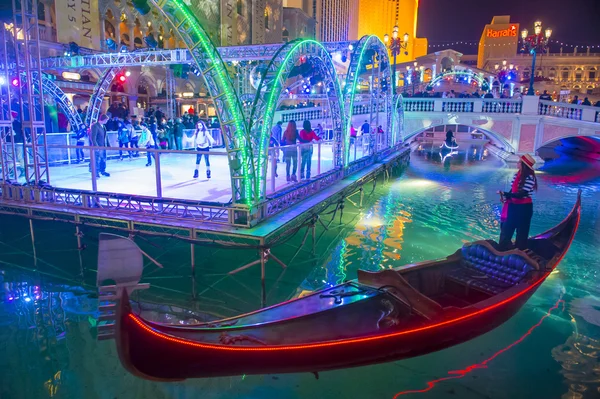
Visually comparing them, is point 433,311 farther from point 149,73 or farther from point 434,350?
point 149,73

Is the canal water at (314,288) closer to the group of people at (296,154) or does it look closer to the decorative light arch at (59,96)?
the group of people at (296,154)

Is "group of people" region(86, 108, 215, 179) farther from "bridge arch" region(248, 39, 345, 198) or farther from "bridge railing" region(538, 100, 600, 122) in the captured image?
"bridge railing" region(538, 100, 600, 122)

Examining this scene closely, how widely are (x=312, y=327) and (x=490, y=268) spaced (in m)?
3.71

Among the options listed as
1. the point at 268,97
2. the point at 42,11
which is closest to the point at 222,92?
the point at 268,97

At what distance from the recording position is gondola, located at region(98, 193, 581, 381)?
178 inches

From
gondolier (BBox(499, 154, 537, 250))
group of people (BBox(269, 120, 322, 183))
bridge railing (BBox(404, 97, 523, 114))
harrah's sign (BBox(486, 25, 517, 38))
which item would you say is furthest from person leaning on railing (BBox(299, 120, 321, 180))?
harrah's sign (BBox(486, 25, 517, 38))

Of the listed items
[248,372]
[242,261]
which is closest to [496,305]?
[248,372]

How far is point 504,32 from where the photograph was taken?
289 feet

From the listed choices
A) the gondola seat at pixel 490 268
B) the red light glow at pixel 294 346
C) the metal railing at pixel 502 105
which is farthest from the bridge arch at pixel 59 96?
the metal railing at pixel 502 105

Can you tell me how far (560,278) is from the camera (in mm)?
9383

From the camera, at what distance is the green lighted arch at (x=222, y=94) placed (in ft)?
25.0

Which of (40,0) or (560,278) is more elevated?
(40,0)

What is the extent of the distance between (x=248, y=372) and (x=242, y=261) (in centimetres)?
530

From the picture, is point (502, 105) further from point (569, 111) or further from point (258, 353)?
point (258, 353)
